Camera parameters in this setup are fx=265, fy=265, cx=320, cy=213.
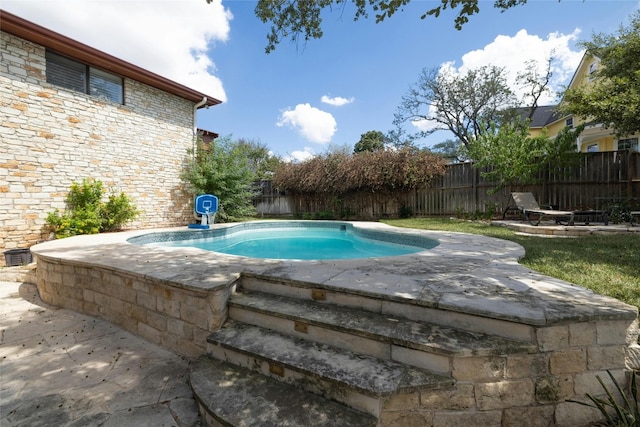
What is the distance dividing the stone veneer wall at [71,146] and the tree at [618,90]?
42.7 feet

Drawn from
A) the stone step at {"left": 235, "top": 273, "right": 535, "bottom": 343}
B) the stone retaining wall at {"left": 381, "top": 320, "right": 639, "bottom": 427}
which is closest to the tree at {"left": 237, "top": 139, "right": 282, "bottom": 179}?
the stone step at {"left": 235, "top": 273, "right": 535, "bottom": 343}

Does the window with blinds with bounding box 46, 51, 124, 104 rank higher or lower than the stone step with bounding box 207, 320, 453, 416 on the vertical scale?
higher

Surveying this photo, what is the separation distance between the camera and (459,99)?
1883 centimetres

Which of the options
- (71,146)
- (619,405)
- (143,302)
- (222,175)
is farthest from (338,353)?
(222,175)

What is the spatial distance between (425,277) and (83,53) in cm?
934

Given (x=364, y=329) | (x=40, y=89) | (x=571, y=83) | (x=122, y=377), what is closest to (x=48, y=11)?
(x=40, y=89)

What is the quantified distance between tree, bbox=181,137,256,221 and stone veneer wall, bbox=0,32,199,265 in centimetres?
56

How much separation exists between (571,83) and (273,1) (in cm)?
2387

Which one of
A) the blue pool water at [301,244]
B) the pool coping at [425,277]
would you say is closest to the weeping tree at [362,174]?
the blue pool water at [301,244]

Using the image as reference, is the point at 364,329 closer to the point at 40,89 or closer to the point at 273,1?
the point at 273,1

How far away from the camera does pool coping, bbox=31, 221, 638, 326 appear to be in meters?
1.64

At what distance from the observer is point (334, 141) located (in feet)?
49.6

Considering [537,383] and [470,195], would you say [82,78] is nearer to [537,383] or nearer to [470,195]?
[537,383]

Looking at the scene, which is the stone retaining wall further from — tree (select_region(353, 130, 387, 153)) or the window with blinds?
tree (select_region(353, 130, 387, 153))
